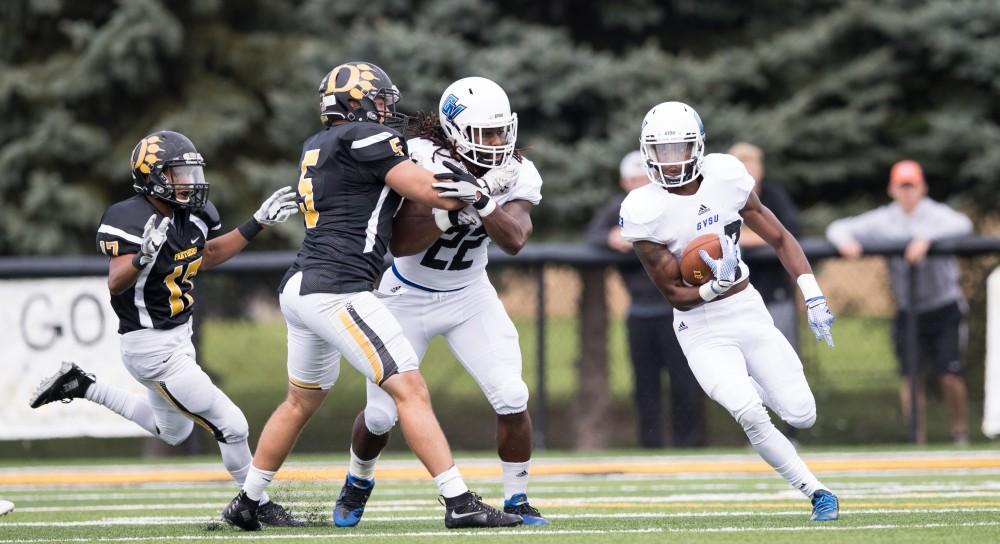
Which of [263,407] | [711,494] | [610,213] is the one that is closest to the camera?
[711,494]

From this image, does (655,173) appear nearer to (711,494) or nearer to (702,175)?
(702,175)

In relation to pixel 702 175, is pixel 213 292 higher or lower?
lower

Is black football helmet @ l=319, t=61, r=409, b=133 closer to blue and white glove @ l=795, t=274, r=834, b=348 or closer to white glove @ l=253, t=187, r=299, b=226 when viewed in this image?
white glove @ l=253, t=187, r=299, b=226

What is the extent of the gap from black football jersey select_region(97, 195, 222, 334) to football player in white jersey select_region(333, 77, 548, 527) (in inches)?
36.9

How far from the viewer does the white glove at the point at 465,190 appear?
18.5 feet

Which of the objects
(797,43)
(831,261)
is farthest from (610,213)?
(797,43)

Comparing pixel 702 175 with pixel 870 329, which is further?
pixel 870 329

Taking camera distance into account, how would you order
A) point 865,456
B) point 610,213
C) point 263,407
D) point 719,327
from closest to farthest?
1. point 719,327
2. point 865,456
3. point 610,213
4. point 263,407

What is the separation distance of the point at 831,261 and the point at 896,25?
84.1 inches

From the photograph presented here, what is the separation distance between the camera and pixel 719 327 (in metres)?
6.23

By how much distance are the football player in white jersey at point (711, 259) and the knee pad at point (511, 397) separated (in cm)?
76

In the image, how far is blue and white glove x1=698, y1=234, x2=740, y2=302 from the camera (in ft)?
19.8

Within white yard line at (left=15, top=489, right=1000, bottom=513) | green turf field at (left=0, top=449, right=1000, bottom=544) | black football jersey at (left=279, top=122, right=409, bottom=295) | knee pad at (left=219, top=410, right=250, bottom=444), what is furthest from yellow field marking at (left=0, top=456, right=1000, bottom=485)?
black football jersey at (left=279, top=122, right=409, bottom=295)

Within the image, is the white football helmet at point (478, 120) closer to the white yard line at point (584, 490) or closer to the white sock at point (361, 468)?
the white sock at point (361, 468)
